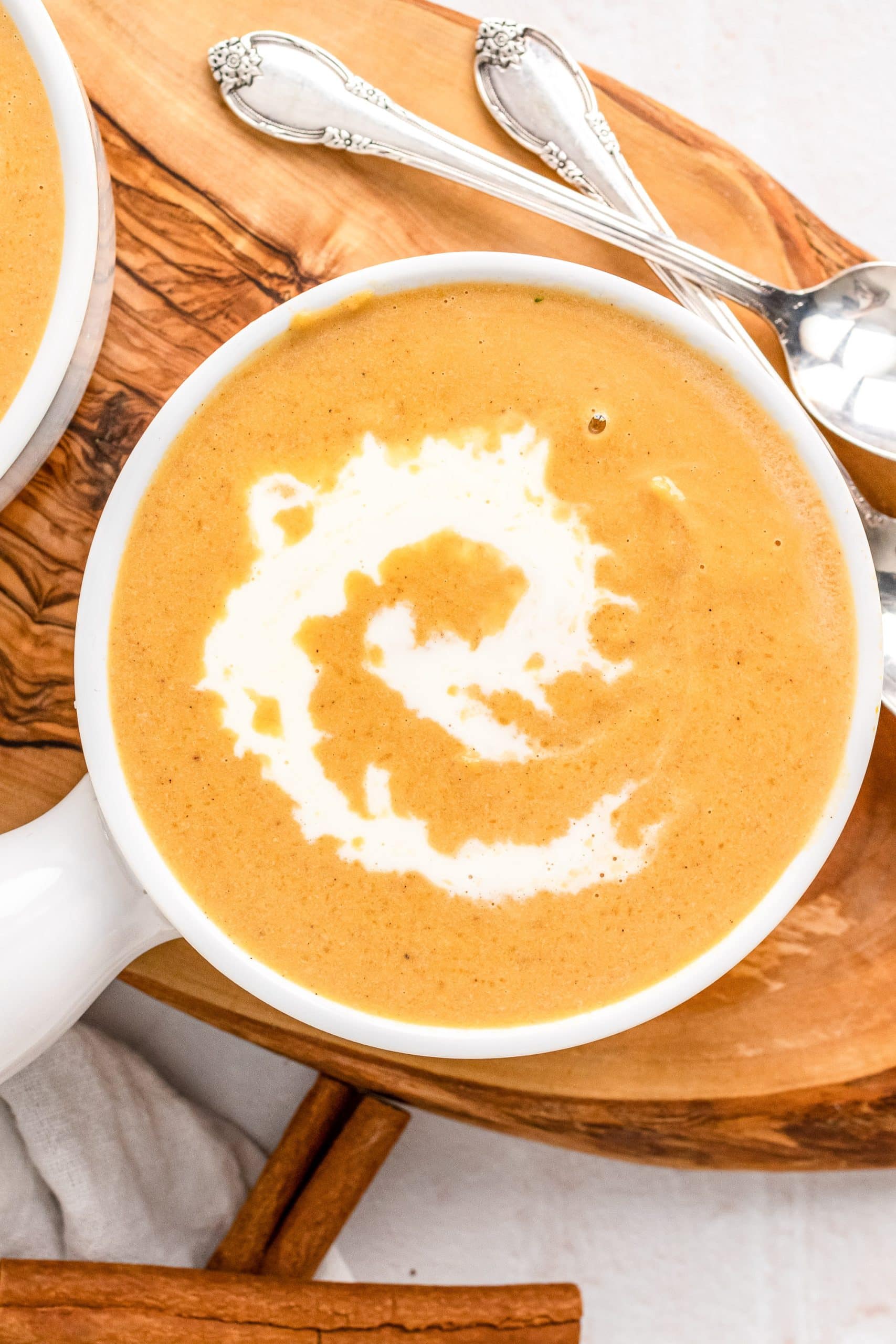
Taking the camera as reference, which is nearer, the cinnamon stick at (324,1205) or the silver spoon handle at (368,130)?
the silver spoon handle at (368,130)

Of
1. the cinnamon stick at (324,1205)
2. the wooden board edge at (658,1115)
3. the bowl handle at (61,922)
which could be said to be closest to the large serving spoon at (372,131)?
the wooden board edge at (658,1115)

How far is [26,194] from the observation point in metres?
1.00

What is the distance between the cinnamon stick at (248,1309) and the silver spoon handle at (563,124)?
1095 mm

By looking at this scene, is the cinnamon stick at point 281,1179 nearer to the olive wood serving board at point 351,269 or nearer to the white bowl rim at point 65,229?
the olive wood serving board at point 351,269

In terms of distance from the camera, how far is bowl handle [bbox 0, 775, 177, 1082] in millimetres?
953

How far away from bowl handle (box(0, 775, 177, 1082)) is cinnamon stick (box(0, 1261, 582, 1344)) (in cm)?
36

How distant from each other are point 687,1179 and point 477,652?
0.92m

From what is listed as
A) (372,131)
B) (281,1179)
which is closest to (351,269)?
(372,131)

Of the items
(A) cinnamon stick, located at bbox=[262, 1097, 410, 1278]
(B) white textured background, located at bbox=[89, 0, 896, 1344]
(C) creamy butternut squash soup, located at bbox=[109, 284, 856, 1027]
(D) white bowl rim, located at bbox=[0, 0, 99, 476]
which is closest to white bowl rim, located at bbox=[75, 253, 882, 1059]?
(C) creamy butternut squash soup, located at bbox=[109, 284, 856, 1027]

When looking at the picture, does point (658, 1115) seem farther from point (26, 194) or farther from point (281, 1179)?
point (26, 194)

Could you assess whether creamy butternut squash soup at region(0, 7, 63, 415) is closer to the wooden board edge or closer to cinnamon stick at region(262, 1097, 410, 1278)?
the wooden board edge

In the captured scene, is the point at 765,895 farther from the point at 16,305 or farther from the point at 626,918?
the point at 16,305

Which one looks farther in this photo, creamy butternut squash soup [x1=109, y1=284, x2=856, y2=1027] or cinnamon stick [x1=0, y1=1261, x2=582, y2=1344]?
cinnamon stick [x1=0, y1=1261, x2=582, y2=1344]

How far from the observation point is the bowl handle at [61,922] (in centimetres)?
95
